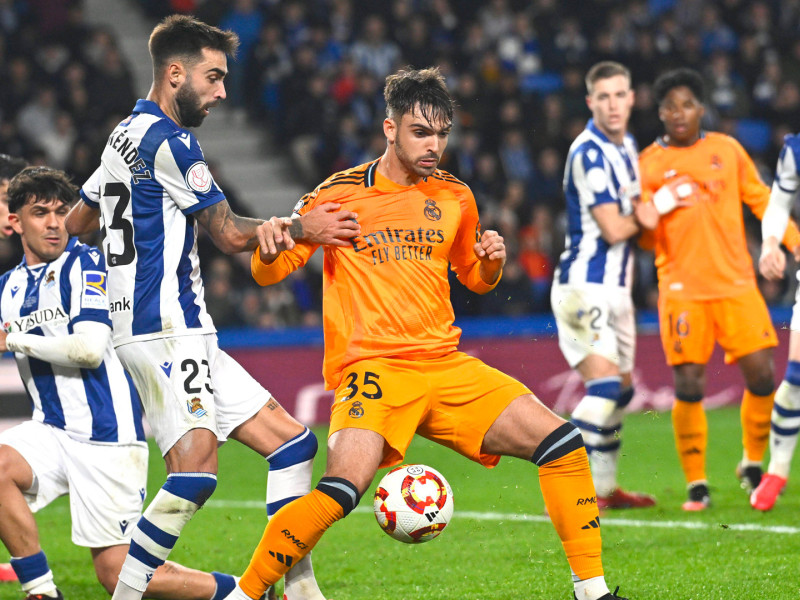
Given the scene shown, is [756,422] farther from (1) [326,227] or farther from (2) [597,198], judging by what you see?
(1) [326,227]

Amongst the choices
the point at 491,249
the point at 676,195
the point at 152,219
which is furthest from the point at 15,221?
the point at 676,195

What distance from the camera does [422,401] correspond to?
4.54 m

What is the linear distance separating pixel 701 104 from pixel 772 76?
9998 millimetres

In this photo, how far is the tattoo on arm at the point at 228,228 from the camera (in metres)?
4.39

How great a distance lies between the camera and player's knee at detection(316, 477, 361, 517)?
4.29 m

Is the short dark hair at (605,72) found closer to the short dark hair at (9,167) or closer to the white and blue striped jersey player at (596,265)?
the white and blue striped jersey player at (596,265)

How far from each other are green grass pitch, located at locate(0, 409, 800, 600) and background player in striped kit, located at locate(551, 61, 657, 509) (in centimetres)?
56

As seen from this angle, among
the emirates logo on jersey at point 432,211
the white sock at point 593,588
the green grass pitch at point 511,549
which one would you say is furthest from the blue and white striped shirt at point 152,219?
the white sock at point 593,588

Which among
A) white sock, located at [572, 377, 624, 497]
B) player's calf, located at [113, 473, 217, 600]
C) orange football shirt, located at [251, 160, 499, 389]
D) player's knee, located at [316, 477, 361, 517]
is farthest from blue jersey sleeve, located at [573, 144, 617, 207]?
player's calf, located at [113, 473, 217, 600]

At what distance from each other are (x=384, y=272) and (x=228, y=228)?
68 cm

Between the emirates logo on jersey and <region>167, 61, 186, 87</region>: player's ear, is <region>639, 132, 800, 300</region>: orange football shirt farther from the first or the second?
<region>167, 61, 186, 87</region>: player's ear

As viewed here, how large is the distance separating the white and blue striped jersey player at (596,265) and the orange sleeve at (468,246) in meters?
2.37

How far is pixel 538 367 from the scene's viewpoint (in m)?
12.3

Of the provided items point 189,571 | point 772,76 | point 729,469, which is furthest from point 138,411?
point 772,76
